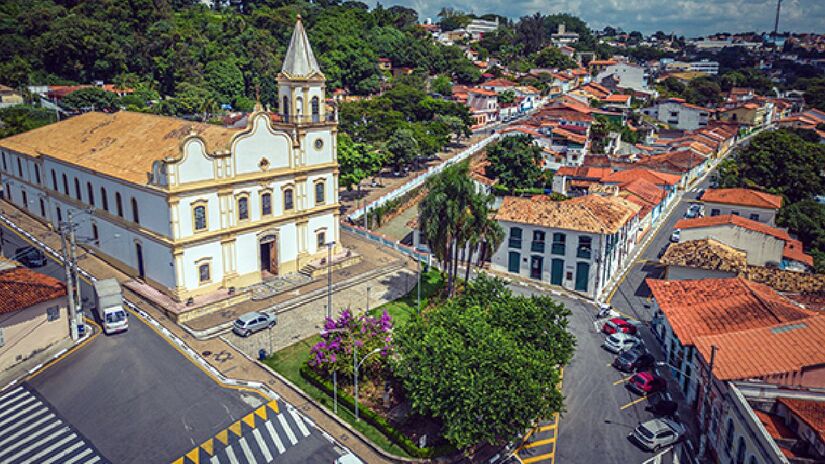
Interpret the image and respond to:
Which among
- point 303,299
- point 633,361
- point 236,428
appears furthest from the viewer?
point 303,299

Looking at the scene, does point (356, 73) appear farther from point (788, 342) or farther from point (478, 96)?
point (788, 342)

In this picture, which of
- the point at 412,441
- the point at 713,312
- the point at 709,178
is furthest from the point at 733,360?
the point at 709,178

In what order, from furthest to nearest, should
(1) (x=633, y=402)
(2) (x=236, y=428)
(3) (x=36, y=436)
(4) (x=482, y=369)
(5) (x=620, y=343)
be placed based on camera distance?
(5) (x=620, y=343) < (1) (x=633, y=402) < (2) (x=236, y=428) < (3) (x=36, y=436) < (4) (x=482, y=369)

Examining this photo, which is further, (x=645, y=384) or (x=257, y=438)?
(x=645, y=384)

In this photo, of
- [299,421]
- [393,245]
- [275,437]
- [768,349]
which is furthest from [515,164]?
[275,437]

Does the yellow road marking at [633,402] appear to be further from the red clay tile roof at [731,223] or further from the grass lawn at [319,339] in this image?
the red clay tile roof at [731,223]

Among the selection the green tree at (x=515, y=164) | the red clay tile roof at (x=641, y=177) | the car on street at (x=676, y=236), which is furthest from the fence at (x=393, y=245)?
the red clay tile roof at (x=641, y=177)

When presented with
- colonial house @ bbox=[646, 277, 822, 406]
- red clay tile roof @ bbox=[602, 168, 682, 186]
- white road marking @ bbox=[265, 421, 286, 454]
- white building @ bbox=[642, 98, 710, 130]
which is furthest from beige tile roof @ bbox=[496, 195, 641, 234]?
white building @ bbox=[642, 98, 710, 130]

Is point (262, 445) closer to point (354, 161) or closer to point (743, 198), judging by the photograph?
point (354, 161)
